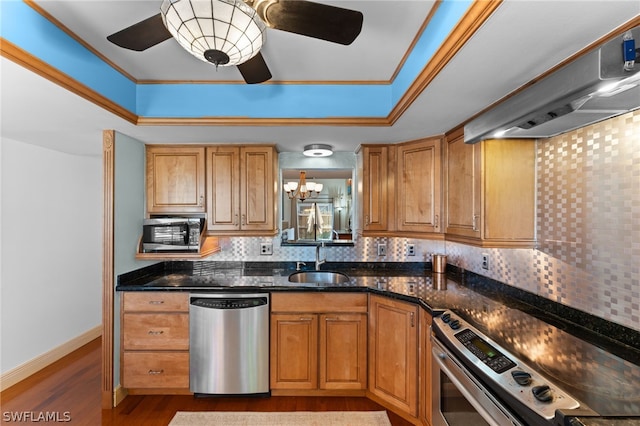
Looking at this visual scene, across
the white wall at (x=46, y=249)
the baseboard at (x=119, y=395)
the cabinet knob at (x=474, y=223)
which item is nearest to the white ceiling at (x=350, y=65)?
the white wall at (x=46, y=249)

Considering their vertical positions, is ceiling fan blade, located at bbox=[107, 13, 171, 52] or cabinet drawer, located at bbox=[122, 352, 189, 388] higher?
ceiling fan blade, located at bbox=[107, 13, 171, 52]

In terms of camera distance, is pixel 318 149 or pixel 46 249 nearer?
pixel 318 149

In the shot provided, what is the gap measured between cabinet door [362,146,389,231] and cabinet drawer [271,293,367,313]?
69 centimetres

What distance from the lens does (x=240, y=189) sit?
9.05 feet

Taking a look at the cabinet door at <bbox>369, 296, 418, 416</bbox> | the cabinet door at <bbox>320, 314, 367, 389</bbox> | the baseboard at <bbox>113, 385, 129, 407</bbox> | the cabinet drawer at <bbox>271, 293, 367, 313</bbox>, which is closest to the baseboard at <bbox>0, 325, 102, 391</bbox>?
the baseboard at <bbox>113, 385, 129, 407</bbox>

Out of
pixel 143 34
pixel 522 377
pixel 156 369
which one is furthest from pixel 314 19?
pixel 156 369

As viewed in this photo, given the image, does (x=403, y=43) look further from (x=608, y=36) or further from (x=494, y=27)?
(x=608, y=36)

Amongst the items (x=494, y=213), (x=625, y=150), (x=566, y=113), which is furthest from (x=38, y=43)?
(x=625, y=150)

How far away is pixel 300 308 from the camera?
7.82 feet

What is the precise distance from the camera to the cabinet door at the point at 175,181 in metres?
2.74

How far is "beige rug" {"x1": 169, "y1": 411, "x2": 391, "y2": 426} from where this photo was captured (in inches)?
83.1

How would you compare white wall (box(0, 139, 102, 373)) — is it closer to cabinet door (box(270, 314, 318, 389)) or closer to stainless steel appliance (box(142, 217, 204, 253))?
stainless steel appliance (box(142, 217, 204, 253))

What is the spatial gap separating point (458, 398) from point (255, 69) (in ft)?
6.43

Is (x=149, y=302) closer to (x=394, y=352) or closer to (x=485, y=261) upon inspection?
(x=394, y=352)
